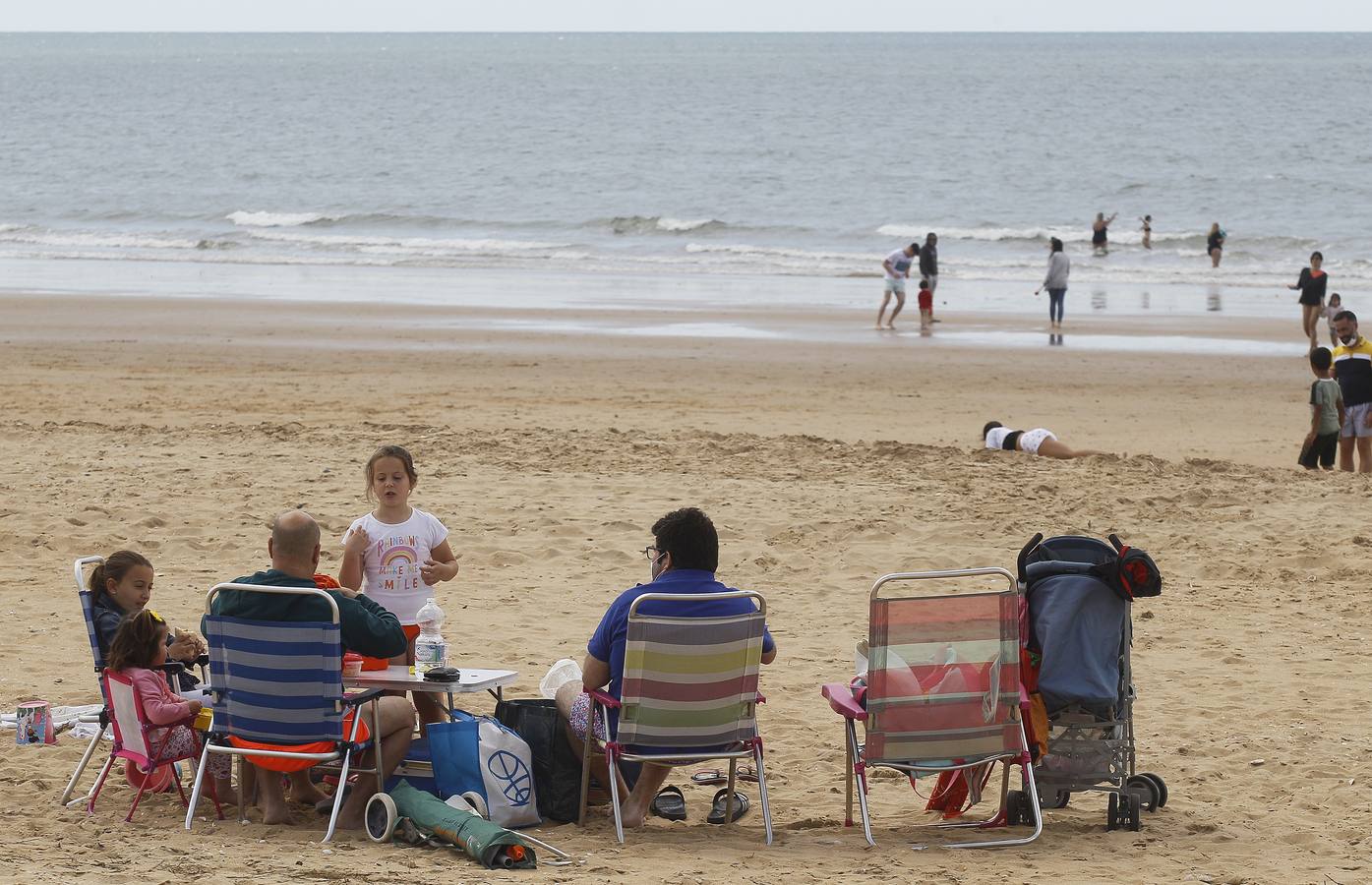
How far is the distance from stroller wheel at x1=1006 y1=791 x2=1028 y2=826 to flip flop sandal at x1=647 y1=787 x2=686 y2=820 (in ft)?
3.58

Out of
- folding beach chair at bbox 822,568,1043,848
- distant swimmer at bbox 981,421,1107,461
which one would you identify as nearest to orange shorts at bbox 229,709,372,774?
folding beach chair at bbox 822,568,1043,848

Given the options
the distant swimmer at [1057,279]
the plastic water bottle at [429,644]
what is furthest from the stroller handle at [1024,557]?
the distant swimmer at [1057,279]

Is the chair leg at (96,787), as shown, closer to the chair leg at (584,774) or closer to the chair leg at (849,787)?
the chair leg at (584,774)

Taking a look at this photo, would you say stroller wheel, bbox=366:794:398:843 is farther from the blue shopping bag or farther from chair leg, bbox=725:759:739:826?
chair leg, bbox=725:759:739:826

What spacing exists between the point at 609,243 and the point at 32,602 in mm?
30603

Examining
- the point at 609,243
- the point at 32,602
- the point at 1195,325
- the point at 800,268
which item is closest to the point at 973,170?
the point at 609,243

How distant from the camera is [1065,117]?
74188mm

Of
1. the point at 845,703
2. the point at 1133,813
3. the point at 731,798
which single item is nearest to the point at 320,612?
the point at 731,798

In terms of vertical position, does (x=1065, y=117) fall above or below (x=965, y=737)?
above

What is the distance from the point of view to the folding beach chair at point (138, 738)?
200 inches

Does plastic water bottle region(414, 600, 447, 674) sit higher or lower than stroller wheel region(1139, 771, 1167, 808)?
higher

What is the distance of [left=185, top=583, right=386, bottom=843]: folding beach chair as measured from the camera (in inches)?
190

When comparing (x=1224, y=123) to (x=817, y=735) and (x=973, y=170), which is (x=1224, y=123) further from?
(x=817, y=735)

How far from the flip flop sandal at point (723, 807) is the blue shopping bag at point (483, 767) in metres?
0.63
